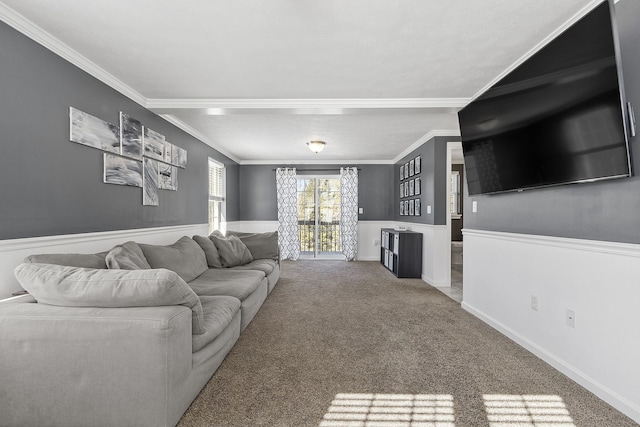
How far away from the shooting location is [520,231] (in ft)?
8.87

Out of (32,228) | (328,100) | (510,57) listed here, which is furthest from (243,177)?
(510,57)

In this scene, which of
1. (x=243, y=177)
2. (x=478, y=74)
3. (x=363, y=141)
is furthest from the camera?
(x=243, y=177)

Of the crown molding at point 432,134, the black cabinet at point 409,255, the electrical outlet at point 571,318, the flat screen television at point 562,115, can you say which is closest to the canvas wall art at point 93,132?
the flat screen television at point 562,115

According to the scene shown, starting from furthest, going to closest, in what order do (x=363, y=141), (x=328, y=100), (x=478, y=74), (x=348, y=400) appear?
(x=363, y=141), (x=328, y=100), (x=478, y=74), (x=348, y=400)

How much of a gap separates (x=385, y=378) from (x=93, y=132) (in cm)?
312

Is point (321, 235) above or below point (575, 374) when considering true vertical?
above

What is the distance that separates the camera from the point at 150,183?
3.52m

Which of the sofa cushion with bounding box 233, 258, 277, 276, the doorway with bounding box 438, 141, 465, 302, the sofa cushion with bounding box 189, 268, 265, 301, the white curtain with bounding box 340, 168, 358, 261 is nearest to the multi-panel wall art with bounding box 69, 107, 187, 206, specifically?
the sofa cushion with bounding box 189, 268, 265, 301

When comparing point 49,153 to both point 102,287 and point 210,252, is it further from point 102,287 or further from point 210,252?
point 210,252

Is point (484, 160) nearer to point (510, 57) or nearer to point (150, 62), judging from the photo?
point (510, 57)

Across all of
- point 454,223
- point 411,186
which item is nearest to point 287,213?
point 411,186

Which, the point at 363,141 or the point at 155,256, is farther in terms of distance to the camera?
the point at 363,141

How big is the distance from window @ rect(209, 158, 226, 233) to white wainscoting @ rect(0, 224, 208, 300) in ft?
6.83

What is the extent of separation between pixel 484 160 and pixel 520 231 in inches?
29.0
